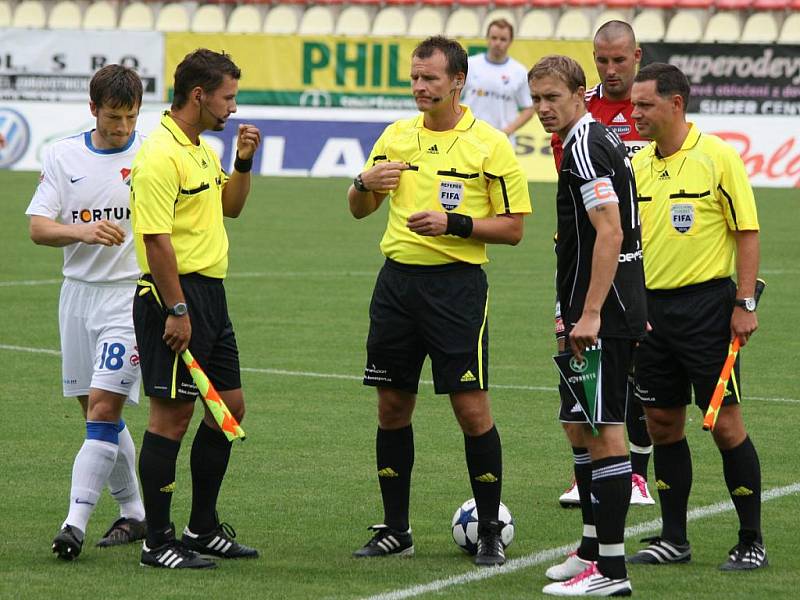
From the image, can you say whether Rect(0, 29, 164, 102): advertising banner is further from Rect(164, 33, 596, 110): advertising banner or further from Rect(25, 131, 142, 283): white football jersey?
Rect(25, 131, 142, 283): white football jersey

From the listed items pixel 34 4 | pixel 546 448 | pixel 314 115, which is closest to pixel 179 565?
pixel 546 448

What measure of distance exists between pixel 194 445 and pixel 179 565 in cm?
53

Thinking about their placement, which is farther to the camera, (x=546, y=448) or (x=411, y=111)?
(x=411, y=111)

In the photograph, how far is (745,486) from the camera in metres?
6.30

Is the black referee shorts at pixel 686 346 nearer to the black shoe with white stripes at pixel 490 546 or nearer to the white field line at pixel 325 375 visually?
the black shoe with white stripes at pixel 490 546

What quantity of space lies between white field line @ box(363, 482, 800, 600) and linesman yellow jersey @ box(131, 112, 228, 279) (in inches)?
60.0

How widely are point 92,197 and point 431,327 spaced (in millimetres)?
1573

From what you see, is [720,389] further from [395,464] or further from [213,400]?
[213,400]

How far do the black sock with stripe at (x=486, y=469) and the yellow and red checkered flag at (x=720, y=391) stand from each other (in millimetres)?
905

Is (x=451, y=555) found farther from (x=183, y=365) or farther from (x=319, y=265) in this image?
(x=319, y=265)

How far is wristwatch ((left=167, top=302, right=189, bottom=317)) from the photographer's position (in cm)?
604

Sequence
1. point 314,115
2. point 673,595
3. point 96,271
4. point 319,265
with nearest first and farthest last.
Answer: point 673,595 → point 96,271 → point 319,265 → point 314,115

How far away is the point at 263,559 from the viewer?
6.40m

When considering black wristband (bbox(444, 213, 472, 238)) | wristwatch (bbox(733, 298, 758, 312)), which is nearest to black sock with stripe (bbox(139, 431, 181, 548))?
black wristband (bbox(444, 213, 472, 238))
